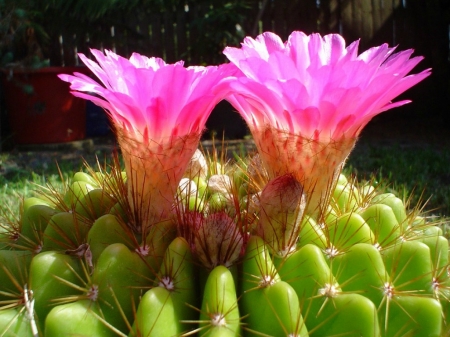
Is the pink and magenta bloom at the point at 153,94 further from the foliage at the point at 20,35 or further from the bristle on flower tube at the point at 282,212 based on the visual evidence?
the foliage at the point at 20,35

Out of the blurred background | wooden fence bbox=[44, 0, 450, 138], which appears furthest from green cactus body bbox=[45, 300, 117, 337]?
wooden fence bbox=[44, 0, 450, 138]

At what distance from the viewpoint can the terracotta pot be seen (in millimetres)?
4879

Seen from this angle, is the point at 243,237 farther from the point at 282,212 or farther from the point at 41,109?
the point at 41,109

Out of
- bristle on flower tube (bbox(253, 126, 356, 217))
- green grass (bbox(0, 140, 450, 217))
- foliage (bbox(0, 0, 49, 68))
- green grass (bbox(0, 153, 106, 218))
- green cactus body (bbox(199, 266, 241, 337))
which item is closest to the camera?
green cactus body (bbox(199, 266, 241, 337))

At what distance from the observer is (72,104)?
5102 millimetres

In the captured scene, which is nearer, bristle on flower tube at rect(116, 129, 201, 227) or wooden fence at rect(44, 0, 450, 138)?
bristle on flower tube at rect(116, 129, 201, 227)

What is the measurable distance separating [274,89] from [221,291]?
0.92 feet

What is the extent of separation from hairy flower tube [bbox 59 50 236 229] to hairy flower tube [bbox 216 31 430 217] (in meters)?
0.05

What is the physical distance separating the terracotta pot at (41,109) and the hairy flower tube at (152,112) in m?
4.27

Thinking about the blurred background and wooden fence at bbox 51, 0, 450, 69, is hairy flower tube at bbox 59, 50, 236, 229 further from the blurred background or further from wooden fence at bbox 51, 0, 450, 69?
wooden fence at bbox 51, 0, 450, 69

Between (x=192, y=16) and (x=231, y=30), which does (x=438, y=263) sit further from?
(x=192, y=16)

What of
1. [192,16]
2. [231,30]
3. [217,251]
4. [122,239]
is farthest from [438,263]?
[192,16]

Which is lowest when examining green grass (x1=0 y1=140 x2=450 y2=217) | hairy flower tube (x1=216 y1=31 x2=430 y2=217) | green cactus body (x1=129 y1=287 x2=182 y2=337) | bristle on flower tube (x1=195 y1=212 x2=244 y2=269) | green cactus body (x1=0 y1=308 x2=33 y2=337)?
green grass (x1=0 y1=140 x2=450 y2=217)

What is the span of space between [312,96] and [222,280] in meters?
0.28
